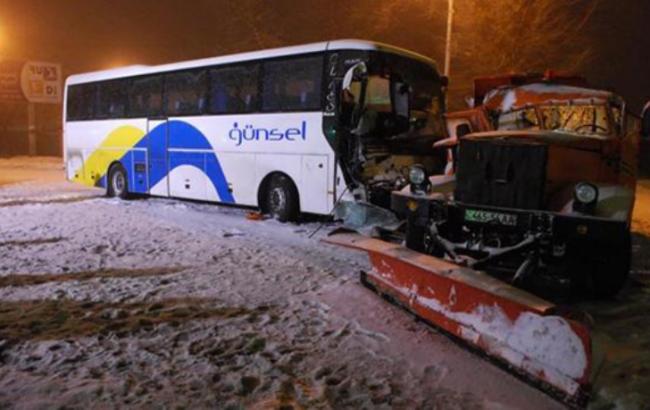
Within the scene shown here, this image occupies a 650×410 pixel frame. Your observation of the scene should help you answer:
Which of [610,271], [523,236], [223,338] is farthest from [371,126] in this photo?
[223,338]

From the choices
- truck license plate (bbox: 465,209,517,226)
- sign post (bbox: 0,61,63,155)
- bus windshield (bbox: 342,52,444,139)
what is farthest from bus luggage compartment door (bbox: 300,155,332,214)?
sign post (bbox: 0,61,63,155)

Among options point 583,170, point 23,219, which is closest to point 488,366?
point 583,170

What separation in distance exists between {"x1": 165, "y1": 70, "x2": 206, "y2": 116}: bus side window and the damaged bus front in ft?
12.2

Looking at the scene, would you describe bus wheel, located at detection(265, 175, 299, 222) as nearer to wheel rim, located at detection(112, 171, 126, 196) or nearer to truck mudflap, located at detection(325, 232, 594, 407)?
truck mudflap, located at detection(325, 232, 594, 407)

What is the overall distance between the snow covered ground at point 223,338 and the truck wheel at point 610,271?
1.58 ft

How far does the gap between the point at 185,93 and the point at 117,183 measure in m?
3.88

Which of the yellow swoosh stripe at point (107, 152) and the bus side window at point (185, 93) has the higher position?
the bus side window at point (185, 93)

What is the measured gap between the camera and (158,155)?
13.8 metres

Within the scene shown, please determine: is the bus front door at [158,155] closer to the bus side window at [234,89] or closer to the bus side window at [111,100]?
the bus side window at [111,100]

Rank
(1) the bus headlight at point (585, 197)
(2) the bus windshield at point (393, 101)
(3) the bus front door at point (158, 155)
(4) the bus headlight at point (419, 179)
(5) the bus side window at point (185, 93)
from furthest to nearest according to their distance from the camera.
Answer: (3) the bus front door at point (158, 155), (5) the bus side window at point (185, 93), (2) the bus windshield at point (393, 101), (4) the bus headlight at point (419, 179), (1) the bus headlight at point (585, 197)

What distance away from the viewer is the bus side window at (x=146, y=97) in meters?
13.8

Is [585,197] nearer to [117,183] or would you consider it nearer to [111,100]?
[117,183]

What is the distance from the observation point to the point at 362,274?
671 centimetres

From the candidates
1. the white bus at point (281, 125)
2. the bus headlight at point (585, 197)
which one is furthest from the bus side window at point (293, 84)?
the bus headlight at point (585, 197)
